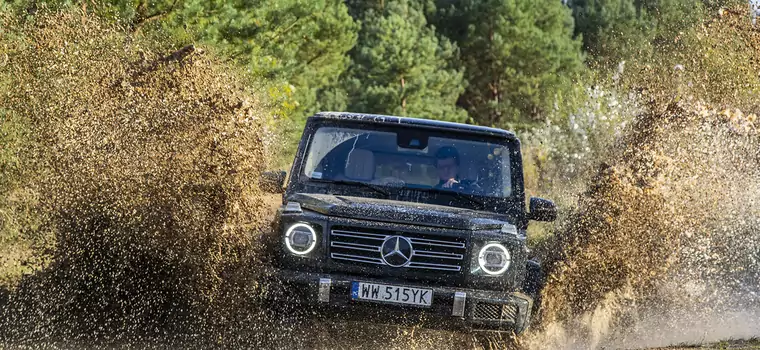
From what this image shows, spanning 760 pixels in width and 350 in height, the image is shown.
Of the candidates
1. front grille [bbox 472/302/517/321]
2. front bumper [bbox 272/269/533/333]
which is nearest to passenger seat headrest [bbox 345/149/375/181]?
front bumper [bbox 272/269/533/333]

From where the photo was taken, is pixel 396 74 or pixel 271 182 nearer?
pixel 271 182

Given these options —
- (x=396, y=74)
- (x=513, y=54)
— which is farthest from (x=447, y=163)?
(x=513, y=54)

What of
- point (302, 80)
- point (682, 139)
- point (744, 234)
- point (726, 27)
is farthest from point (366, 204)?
point (302, 80)

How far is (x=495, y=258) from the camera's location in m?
7.52

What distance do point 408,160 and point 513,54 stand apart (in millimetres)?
59287

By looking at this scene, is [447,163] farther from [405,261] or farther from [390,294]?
[390,294]

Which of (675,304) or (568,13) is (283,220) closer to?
(675,304)

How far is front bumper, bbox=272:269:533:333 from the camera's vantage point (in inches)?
288

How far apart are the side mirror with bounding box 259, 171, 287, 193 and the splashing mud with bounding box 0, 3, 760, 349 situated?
7cm

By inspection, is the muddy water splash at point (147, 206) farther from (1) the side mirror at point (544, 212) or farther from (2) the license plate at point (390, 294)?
(1) the side mirror at point (544, 212)

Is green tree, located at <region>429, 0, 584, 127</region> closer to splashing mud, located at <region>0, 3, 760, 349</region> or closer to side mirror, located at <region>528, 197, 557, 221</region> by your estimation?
splashing mud, located at <region>0, 3, 760, 349</region>

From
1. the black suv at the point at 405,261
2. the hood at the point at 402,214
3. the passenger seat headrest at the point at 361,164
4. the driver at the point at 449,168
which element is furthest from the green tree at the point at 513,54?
the black suv at the point at 405,261

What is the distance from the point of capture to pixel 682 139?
11492 mm

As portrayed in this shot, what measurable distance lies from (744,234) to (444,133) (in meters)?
5.03
